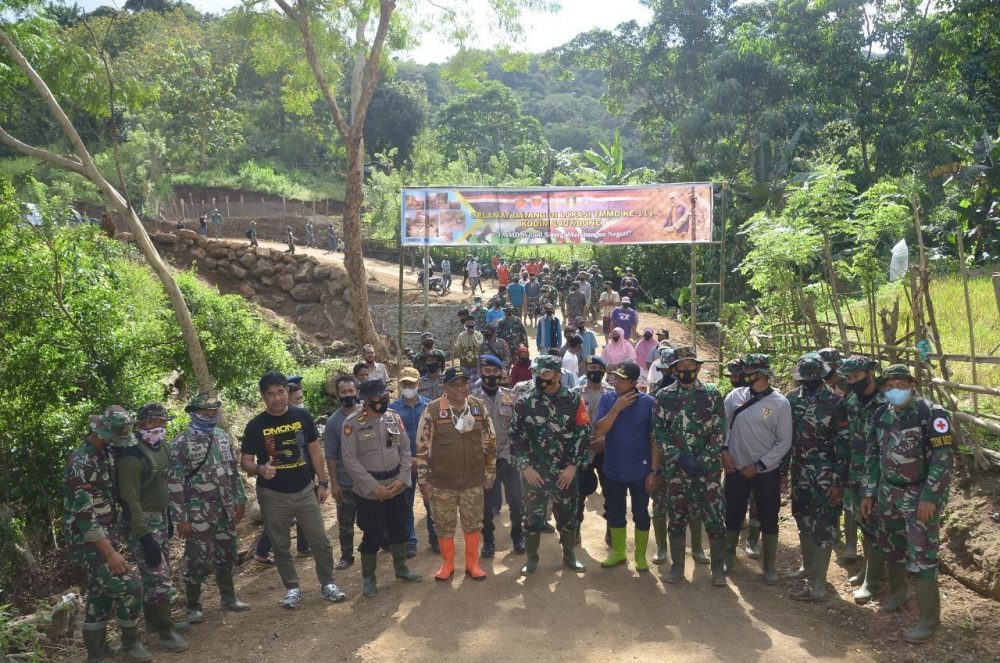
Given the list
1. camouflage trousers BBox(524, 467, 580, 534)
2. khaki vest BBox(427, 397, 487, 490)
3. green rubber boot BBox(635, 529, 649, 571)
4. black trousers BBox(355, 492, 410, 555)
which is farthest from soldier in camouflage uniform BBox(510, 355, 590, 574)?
black trousers BBox(355, 492, 410, 555)

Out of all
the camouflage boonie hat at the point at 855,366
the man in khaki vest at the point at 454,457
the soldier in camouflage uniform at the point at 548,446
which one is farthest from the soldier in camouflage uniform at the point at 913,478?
the man in khaki vest at the point at 454,457

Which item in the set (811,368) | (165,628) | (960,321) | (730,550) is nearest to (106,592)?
(165,628)

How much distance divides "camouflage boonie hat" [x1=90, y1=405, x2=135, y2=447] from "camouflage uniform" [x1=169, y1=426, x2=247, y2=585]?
57 centimetres

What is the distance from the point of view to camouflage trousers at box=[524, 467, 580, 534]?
6.18m

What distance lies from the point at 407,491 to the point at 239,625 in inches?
60.8

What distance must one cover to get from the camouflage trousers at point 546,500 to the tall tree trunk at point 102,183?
17.8ft

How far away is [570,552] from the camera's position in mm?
6430

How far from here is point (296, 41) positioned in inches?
580

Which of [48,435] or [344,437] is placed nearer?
[344,437]

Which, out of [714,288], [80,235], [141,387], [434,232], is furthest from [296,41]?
[714,288]

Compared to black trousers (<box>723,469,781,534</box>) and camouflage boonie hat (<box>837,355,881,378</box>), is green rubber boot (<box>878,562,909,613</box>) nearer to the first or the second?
black trousers (<box>723,469,781,534</box>)

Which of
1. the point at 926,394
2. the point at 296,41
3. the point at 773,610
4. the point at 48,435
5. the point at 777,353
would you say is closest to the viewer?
the point at 773,610

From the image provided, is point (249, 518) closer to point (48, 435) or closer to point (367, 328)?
point (48, 435)

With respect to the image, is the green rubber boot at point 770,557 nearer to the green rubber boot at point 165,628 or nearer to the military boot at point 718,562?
the military boot at point 718,562
